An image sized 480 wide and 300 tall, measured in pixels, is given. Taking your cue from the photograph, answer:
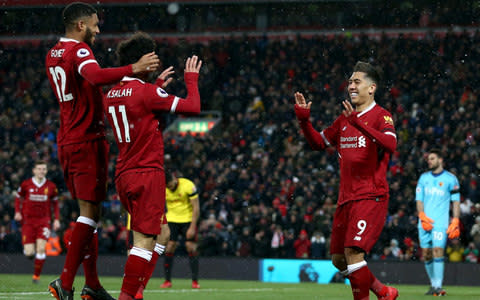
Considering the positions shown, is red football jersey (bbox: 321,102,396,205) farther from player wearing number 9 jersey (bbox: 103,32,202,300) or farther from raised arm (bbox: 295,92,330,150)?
player wearing number 9 jersey (bbox: 103,32,202,300)

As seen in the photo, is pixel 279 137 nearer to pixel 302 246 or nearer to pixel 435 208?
pixel 302 246

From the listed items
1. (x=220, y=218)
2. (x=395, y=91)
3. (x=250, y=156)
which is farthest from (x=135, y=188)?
(x=395, y=91)

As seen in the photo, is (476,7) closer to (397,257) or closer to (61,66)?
(397,257)

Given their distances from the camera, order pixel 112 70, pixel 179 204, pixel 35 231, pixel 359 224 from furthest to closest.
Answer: pixel 35 231 → pixel 179 204 → pixel 359 224 → pixel 112 70

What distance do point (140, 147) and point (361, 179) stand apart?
2101mm

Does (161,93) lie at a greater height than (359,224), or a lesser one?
greater

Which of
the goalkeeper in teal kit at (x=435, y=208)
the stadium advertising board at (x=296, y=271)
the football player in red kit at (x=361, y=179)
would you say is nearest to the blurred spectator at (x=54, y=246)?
the stadium advertising board at (x=296, y=271)

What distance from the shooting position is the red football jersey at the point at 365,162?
7195 mm

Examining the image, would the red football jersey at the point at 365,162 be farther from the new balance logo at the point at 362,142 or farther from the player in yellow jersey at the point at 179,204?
the player in yellow jersey at the point at 179,204

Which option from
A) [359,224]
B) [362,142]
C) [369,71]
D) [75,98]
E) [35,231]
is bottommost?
[35,231]

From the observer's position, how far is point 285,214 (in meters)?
19.6

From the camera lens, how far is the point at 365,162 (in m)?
7.24

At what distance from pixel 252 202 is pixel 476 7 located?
44.5 ft

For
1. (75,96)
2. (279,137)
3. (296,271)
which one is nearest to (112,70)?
(75,96)
